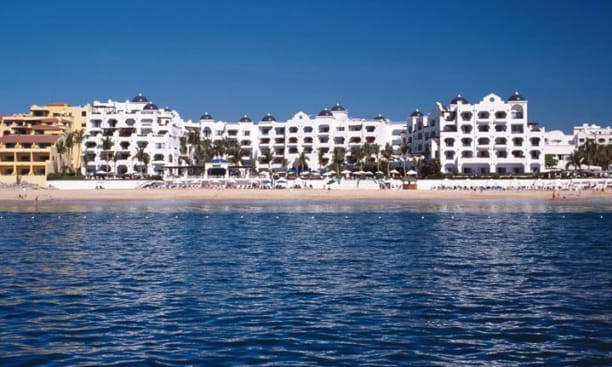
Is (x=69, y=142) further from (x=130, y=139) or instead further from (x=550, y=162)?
(x=550, y=162)

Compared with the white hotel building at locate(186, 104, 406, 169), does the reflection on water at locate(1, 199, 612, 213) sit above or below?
below

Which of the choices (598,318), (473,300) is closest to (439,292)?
(473,300)

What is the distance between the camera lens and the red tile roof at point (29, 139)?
3915 inches

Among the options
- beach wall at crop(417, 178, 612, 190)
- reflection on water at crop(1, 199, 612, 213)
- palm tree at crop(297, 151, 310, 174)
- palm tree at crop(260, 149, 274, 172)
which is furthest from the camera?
palm tree at crop(297, 151, 310, 174)

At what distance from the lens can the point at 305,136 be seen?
390 ft

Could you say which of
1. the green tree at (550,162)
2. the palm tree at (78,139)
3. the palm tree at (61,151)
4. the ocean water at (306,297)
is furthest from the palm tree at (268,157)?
the ocean water at (306,297)

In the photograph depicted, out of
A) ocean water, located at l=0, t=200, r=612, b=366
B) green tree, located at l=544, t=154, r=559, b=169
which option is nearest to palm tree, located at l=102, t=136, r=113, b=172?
ocean water, located at l=0, t=200, r=612, b=366

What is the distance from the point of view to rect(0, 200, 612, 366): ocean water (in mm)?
14344

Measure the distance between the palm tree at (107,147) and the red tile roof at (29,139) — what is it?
7026 millimetres

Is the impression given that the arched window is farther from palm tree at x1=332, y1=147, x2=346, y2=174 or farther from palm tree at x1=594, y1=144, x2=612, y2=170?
palm tree at x1=332, y1=147, x2=346, y2=174

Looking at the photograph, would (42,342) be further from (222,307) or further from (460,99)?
(460,99)

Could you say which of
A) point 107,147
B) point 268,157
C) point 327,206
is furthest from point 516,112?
point 107,147

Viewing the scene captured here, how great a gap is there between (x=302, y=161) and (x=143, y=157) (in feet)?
84.0

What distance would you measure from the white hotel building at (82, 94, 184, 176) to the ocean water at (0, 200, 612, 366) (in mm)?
66251
